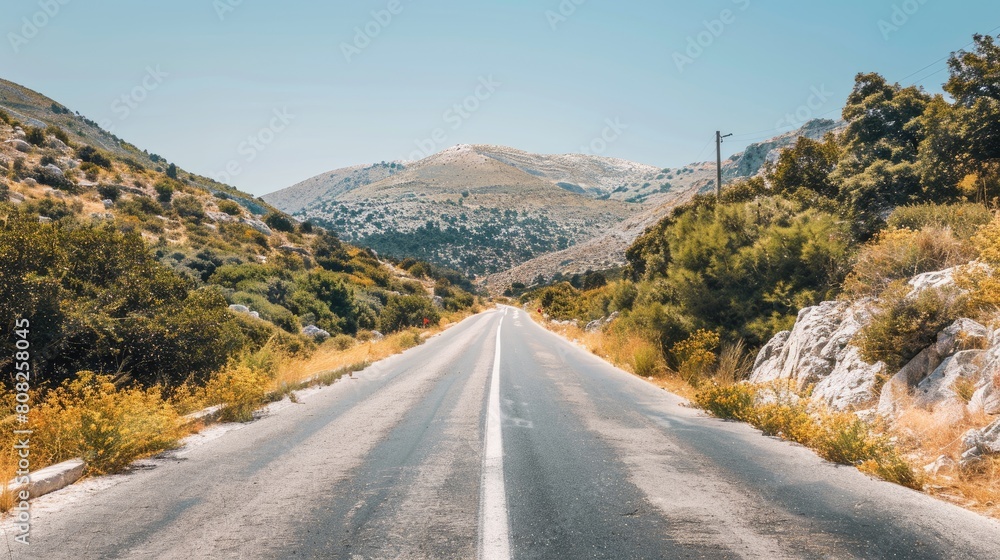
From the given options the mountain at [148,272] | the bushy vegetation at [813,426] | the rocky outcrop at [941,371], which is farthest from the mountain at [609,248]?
the rocky outcrop at [941,371]

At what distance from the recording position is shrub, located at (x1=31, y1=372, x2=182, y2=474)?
216 inches

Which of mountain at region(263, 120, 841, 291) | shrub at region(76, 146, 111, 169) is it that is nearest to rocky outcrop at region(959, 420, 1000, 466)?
shrub at region(76, 146, 111, 169)

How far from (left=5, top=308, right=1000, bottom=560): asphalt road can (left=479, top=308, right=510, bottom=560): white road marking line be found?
2 centimetres

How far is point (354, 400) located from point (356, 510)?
6.28 metres

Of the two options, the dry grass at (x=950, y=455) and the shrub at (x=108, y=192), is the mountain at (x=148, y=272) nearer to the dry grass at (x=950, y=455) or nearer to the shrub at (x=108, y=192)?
the shrub at (x=108, y=192)

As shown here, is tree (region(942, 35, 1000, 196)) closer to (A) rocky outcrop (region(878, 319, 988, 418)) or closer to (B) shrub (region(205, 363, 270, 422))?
(A) rocky outcrop (region(878, 319, 988, 418))

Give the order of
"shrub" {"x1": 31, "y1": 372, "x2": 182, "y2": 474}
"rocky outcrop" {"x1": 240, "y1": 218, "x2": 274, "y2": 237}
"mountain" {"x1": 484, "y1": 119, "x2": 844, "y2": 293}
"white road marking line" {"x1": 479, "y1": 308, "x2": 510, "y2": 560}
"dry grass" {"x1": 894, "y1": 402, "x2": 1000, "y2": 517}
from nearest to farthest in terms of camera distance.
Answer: "white road marking line" {"x1": 479, "y1": 308, "x2": 510, "y2": 560} < "dry grass" {"x1": 894, "y1": 402, "x2": 1000, "y2": 517} < "shrub" {"x1": 31, "y1": 372, "x2": 182, "y2": 474} < "rocky outcrop" {"x1": 240, "y1": 218, "x2": 274, "y2": 237} < "mountain" {"x1": 484, "y1": 119, "x2": 844, "y2": 293}

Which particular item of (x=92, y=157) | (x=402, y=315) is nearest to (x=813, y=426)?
(x=402, y=315)

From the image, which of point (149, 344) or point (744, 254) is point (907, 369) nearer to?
point (744, 254)

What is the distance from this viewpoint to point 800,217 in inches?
534

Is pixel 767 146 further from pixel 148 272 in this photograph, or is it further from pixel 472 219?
pixel 148 272

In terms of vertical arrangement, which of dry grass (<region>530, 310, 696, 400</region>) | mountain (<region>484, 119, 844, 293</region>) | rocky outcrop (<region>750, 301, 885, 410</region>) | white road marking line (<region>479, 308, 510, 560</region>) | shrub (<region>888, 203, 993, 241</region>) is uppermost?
mountain (<region>484, 119, 844, 293</region>)

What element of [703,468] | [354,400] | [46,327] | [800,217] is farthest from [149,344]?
[800,217]

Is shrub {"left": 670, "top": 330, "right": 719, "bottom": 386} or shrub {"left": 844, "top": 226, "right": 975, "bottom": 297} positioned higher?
shrub {"left": 844, "top": 226, "right": 975, "bottom": 297}
